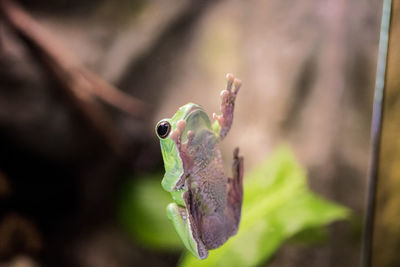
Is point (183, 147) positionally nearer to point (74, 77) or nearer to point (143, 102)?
point (143, 102)

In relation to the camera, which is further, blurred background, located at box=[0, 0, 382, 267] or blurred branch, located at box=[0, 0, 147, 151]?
blurred branch, located at box=[0, 0, 147, 151]

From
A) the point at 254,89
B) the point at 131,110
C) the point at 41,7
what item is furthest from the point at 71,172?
the point at 254,89

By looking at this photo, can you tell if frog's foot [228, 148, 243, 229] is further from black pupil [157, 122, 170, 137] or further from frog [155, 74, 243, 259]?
black pupil [157, 122, 170, 137]

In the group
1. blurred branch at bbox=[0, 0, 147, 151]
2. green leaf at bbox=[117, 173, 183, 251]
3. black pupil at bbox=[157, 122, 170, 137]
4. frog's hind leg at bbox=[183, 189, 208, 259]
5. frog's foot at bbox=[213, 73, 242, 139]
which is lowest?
frog's hind leg at bbox=[183, 189, 208, 259]

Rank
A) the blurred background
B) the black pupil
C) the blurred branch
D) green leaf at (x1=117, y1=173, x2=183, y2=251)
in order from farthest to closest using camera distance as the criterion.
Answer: the blurred branch
the blurred background
green leaf at (x1=117, y1=173, x2=183, y2=251)
the black pupil

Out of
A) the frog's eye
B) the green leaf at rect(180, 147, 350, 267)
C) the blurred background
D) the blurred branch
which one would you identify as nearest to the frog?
the frog's eye

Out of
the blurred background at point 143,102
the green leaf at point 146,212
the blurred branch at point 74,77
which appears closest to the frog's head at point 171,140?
the blurred background at point 143,102
